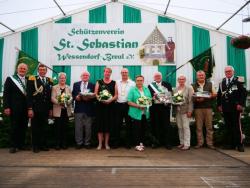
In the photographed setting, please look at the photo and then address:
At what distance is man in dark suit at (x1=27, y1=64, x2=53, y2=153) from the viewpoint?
6.02 m

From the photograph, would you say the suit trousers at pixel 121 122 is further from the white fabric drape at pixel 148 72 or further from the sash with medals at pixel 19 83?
the white fabric drape at pixel 148 72

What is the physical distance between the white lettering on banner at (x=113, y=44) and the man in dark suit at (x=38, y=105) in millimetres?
2117

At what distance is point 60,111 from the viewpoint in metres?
6.37

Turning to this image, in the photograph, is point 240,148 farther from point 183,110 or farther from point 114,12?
point 114,12

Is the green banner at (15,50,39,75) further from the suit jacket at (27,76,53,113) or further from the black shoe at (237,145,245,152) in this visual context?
the black shoe at (237,145,245,152)

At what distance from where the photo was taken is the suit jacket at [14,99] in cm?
602

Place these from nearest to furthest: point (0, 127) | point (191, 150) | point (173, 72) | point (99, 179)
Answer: point (99, 179)
point (191, 150)
point (0, 127)
point (173, 72)

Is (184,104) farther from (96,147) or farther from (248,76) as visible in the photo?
(248,76)

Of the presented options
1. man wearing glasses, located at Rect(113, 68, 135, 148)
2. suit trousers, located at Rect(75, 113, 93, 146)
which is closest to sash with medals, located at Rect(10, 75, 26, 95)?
suit trousers, located at Rect(75, 113, 93, 146)

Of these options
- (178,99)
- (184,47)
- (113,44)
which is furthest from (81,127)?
(184,47)

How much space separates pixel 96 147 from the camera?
660 cm

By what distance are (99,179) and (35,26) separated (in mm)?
5681

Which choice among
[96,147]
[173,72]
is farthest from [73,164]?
[173,72]

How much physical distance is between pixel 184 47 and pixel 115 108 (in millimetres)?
2850
